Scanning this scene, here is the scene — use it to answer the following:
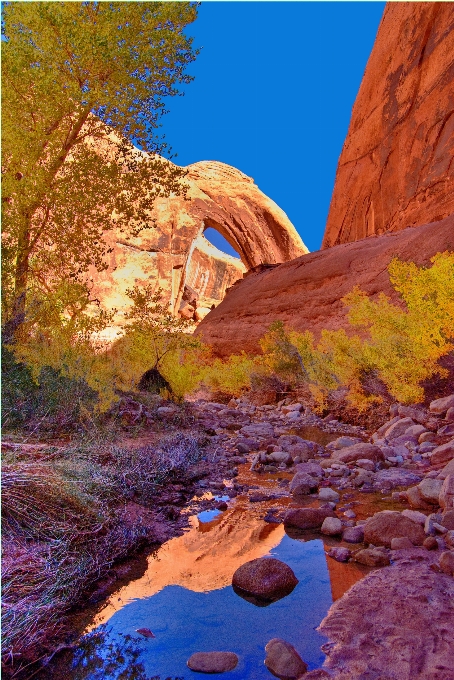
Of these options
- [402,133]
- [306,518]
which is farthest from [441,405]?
[402,133]

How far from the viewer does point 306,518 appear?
395cm

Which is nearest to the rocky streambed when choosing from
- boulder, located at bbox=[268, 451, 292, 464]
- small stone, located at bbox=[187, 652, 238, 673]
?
small stone, located at bbox=[187, 652, 238, 673]

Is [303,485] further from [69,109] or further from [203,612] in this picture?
[69,109]

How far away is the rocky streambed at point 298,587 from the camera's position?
228 centimetres

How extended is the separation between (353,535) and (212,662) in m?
1.64

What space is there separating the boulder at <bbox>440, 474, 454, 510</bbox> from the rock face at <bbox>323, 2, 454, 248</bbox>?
12880 millimetres

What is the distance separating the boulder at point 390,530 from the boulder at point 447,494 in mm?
407

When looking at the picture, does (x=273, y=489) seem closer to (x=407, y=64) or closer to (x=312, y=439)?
(x=312, y=439)

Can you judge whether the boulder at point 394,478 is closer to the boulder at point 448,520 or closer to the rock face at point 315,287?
the boulder at point 448,520

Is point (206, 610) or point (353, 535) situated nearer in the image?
point (206, 610)

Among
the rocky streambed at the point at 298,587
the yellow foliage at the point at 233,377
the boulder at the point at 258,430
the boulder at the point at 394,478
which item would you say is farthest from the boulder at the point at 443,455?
the yellow foliage at the point at 233,377

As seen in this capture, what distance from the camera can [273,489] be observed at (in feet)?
16.5

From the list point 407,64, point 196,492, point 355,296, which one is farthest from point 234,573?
point 407,64

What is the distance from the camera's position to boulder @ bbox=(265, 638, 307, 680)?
2.19m
